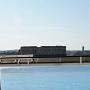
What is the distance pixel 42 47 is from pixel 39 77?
15.7 meters

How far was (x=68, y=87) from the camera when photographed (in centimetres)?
1045

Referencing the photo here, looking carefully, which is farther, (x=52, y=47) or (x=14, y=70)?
(x=52, y=47)

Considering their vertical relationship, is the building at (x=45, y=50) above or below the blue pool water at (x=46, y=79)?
above

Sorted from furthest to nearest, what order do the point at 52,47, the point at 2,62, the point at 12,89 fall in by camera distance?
the point at 52,47 → the point at 2,62 → the point at 12,89

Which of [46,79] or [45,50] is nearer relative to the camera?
[46,79]

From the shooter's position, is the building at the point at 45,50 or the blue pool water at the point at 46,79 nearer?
the blue pool water at the point at 46,79

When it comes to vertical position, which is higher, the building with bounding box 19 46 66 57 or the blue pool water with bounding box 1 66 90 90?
the building with bounding box 19 46 66 57

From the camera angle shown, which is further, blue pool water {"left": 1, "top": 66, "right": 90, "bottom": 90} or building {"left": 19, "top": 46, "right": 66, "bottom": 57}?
building {"left": 19, "top": 46, "right": 66, "bottom": 57}

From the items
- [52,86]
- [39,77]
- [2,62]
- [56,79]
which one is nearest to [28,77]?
[39,77]

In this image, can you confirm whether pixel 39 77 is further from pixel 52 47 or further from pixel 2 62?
pixel 52 47

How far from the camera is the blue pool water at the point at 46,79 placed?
10.7m

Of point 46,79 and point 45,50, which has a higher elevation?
point 45,50

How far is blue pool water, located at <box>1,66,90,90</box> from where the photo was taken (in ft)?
35.1

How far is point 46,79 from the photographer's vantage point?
1235cm
